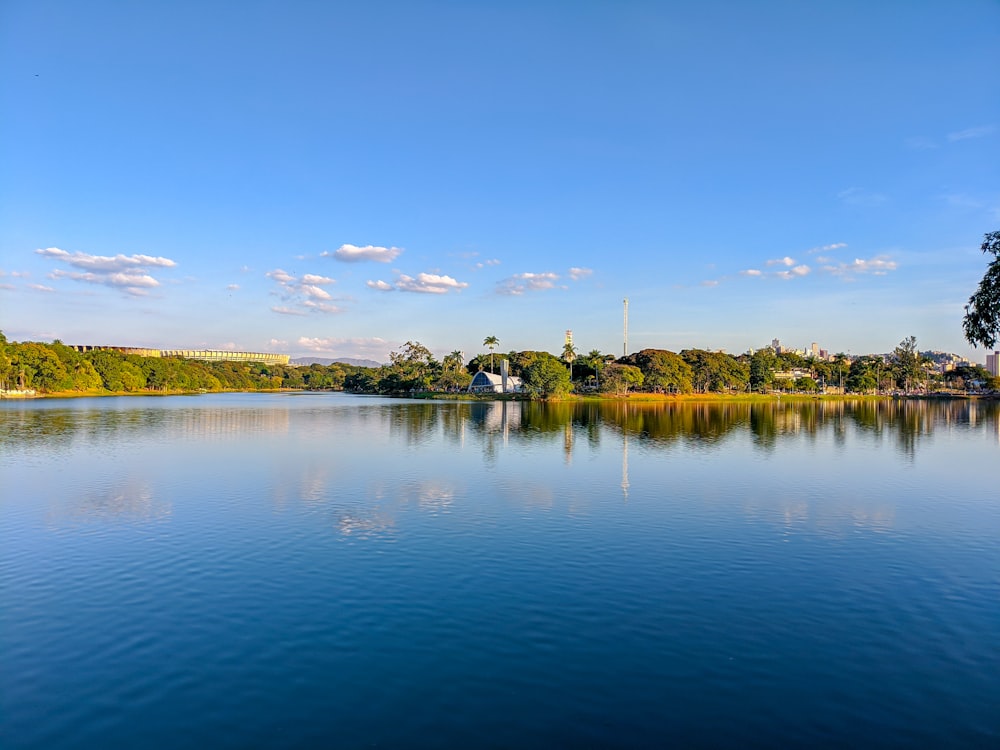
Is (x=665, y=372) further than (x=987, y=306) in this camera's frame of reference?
Yes

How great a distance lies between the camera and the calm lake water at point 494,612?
10.2 metres

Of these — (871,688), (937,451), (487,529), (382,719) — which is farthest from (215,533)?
(937,451)

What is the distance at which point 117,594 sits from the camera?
1587 centimetres

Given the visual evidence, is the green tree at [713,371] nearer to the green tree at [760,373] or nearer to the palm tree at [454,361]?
the green tree at [760,373]

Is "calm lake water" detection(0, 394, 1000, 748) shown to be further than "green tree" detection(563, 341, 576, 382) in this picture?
No

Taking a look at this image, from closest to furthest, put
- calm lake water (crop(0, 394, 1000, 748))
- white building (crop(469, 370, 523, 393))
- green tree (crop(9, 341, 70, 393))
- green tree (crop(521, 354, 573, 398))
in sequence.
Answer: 1. calm lake water (crop(0, 394, 1000, 748))
2. green tree (crop(9, 341, 70, 393))
3. green tree (crop(521, 354, 573, 398))
4. white building (crop(469, 370, 523, 393))

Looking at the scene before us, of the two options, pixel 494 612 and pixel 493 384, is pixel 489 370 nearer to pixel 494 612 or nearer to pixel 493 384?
pixel 493 384

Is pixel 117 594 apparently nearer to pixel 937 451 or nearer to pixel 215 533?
pixel 215 533

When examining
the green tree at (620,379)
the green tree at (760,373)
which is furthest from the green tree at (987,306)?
the green tree at (760,373)

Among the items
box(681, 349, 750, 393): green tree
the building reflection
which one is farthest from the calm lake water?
box(681, 349, 750, 393): green tree

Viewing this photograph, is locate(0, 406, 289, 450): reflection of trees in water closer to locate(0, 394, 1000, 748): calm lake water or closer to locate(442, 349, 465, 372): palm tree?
locate(0, 394, 1000, 748): calm lake water

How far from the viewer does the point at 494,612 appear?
1479 centimetres

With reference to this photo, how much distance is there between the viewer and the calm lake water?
33.6 ft

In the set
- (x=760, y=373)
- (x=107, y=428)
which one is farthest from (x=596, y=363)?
(x=107, y=428)
